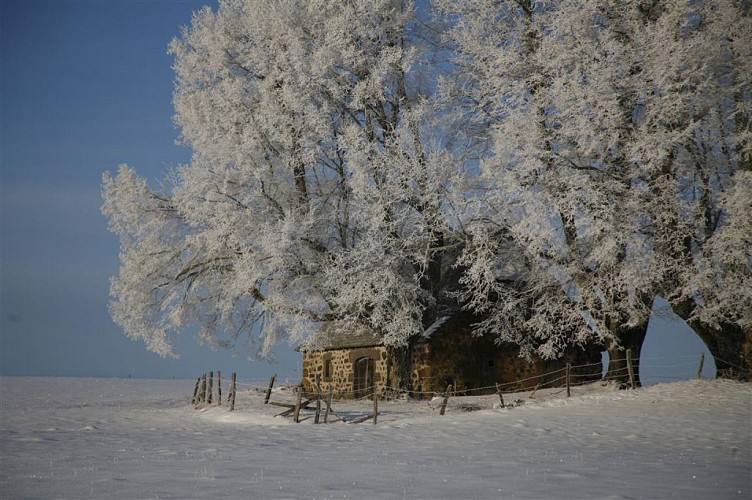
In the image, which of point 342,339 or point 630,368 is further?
point 342,339

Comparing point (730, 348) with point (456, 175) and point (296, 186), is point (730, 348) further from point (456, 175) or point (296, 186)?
point (296, 186)

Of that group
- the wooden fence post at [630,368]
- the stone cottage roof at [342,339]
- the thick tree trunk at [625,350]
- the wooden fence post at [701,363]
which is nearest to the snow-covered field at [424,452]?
the wooden fence post at [630,368]

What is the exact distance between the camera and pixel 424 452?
40.2ft

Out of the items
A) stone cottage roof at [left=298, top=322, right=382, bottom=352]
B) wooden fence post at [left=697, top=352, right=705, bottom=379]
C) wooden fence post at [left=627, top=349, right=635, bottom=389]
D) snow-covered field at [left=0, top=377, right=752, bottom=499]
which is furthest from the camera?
stone cottage roof at [left=298, top=322, right=382, bottom=352]

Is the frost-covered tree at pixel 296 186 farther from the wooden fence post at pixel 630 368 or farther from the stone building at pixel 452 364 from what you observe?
the wooden fence post at pixel 630 368

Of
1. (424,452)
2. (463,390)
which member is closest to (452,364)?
(463,390)

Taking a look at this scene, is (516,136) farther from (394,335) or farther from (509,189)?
(394,335)

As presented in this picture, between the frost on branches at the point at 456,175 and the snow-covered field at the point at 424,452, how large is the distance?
116 inches

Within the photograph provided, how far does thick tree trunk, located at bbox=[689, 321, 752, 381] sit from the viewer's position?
20250mm

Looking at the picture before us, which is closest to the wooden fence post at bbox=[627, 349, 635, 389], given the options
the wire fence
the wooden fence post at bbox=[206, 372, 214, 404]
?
the wire fence

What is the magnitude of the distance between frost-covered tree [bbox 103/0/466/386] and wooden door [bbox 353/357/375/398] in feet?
8.75

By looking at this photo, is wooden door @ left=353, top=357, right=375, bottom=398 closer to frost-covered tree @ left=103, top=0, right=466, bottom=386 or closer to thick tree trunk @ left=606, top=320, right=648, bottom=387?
frost-covered tree @ left=103, top=0, right=466, bottom=386

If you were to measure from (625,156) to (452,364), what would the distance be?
378 inches

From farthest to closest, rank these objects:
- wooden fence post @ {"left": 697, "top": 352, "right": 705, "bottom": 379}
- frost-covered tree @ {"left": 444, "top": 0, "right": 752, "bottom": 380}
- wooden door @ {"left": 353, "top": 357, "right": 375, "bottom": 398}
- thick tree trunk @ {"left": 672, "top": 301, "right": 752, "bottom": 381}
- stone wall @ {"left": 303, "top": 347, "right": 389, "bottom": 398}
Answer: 1. wooden door @ {"left": 353, "top": 357, "right": 375, "bottom": 398}
2. stone wall @ {"left": 303, "top": 347, "right": 389, "bottom": 398}
3. wooden fence post @ {"left": 697, "top": 352, "right": 705, "bottom": 379}
4. thick tree trunk @ {"left": 672, "top": 301, "right": 752, "bottom": 381}
5. frost-covered tree @ {"left": 444, "top": 0, "right": 752, "bottom": 380}
